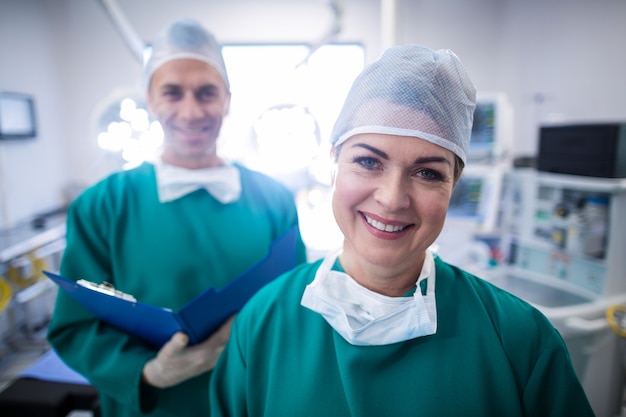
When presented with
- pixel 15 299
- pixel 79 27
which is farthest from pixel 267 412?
pixel 79 27

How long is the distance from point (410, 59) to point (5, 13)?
2.41 meters

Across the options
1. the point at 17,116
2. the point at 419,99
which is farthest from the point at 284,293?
the point at 17,116

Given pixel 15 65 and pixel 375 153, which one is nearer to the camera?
pixel 375 153

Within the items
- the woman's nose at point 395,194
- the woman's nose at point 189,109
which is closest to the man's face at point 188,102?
the woman's nose at point 189,109

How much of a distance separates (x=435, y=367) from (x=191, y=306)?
42cm

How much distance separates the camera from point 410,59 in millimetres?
513

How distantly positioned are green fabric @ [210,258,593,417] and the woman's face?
0.14 m

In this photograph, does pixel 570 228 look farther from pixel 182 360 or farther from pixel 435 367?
pixel 182 360

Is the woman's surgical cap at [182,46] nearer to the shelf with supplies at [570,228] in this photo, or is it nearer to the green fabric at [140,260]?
the green fabric at [140,260]

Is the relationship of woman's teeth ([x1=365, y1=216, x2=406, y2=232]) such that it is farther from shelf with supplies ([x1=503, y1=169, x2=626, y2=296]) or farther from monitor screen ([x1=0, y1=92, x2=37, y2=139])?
monitor screen ([x1=0, y1=92, x2=37, y2=139])

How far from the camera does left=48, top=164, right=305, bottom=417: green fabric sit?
0.88 m

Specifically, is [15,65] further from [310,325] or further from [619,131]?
[619,131]

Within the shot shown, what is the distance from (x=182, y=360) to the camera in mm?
829

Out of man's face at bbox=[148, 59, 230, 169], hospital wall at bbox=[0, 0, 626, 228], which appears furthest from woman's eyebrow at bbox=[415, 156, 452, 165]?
man's face at bbox=[148, 59, 230, 169]
